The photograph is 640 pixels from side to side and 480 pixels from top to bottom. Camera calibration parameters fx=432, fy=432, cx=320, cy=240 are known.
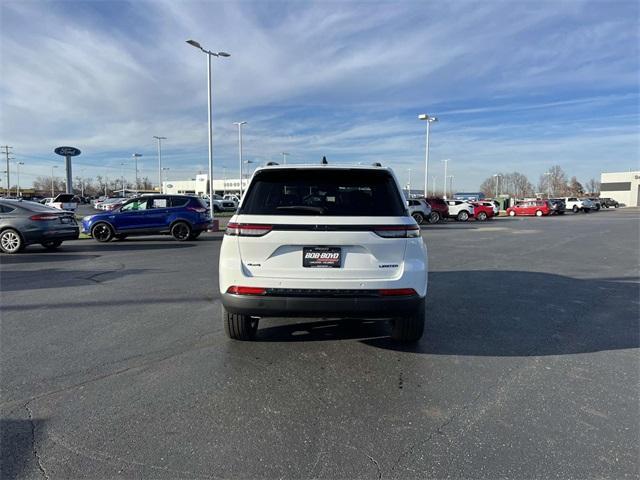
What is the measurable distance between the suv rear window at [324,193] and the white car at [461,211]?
101 ft

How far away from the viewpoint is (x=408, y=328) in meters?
4.36

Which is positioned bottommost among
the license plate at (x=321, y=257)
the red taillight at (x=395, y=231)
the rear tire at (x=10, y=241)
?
the rear tire at (x=10, y=241)

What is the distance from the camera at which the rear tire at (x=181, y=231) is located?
51.1ft

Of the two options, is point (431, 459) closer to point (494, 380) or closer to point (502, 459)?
point (502, 459)

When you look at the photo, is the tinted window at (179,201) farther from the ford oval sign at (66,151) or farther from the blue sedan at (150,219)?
the ford oval sign at (66,151)

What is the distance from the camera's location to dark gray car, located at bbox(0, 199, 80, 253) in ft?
38.5

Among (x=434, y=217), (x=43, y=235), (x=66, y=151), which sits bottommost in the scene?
(x=434, y=217)

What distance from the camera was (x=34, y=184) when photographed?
504ft

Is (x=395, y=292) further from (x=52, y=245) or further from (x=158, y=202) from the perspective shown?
(x=158, y=202)

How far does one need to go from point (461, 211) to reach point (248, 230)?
32136mm

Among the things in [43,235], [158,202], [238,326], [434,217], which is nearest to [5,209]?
[43,235]

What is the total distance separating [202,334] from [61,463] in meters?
2.32

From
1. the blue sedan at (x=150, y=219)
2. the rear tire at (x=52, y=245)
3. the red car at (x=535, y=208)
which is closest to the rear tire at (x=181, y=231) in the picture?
the blue sedan at (x=150, y=219)

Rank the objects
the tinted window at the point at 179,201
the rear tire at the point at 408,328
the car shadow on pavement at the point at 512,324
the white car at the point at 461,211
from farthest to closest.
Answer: the white car at the point at 461,211
the tinted window at the point at 179,201
the car shadow on pavement at the point at 512,324
the rear tire at the point at 408,328
